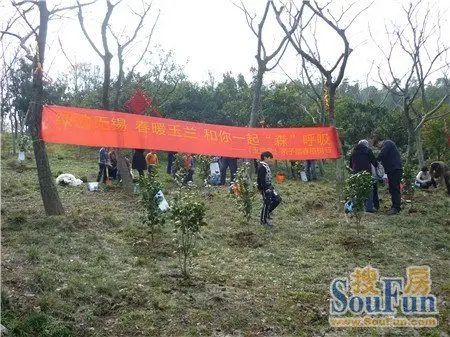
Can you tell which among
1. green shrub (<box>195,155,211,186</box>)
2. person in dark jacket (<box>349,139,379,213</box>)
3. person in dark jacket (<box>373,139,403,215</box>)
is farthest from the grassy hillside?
green shrub (<box>195,155,211,186</box>)

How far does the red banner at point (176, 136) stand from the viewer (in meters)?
9.67

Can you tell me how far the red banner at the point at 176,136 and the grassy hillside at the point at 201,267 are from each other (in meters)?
1.51

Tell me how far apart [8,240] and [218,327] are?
3.96 m

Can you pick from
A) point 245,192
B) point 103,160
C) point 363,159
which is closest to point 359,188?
point 363,159

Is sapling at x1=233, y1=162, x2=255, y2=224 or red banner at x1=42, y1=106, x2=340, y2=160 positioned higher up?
red banner at x1=42, y1=106, x2=340, y2=160

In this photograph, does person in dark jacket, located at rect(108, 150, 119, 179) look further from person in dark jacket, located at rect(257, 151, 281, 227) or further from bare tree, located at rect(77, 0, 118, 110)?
person in dark jacket, located at rect(257, 151, 281, 227)

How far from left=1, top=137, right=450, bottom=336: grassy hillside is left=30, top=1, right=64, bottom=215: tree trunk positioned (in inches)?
14.2

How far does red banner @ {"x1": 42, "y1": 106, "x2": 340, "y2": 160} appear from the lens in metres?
9.67

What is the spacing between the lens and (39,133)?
8539 mm

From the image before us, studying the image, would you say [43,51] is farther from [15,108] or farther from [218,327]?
[15,108]

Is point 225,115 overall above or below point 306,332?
above

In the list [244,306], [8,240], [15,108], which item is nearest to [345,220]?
[244,306]

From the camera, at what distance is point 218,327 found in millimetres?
5211

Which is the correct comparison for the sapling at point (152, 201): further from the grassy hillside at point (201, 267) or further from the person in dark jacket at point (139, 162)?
the person in dark jacket at point (139, 162)
